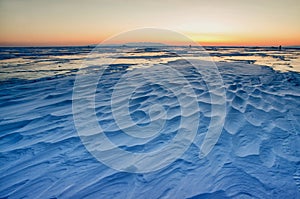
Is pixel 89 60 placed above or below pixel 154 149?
above

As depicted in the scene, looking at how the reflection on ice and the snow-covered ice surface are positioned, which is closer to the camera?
the snow-covered ice surface

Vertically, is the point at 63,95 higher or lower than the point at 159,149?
higher

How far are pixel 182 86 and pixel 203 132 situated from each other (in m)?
3.10

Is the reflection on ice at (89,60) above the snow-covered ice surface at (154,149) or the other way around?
above

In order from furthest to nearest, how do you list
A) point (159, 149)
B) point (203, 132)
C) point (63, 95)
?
point (63, 95) → point (203, 132) → point (159, 149)

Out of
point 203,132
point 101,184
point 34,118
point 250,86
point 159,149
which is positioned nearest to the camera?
point 101,184

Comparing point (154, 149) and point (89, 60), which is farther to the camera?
point (89, 60)

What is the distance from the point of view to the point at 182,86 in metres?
6.52

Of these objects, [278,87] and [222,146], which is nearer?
[222,146]

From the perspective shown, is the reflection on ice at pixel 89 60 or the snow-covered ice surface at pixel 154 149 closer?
the snow-covered ice surface at pixel 154 149

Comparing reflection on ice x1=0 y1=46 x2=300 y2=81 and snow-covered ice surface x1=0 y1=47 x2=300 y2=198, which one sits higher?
reflection on ice x1=0 y1=46 x2=300 y2=81

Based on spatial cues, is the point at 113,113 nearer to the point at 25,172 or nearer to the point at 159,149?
the point at 159,149

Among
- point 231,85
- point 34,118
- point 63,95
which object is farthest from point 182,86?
point 34,118

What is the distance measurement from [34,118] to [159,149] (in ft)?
8.10
